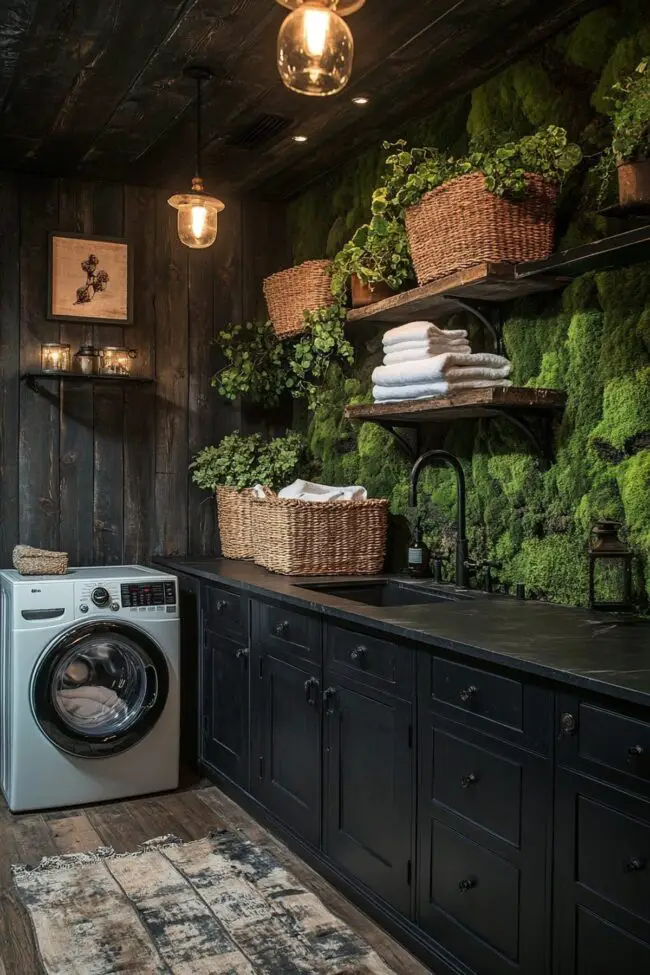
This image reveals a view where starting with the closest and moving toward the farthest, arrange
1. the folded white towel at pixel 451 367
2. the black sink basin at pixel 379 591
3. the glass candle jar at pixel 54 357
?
the folded white towel at pixel 451 367 < the black sink basin at pixel 379 591 < the glass candle jar at pixel 54 357

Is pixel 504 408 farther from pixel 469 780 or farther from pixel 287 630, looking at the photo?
pixel 469 780

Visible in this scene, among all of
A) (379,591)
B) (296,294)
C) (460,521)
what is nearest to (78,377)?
(296,294)

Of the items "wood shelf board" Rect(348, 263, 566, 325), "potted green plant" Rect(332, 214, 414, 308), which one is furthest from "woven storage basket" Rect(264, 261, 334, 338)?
"wood shelf board" Rect(348, 263, 566, 325)

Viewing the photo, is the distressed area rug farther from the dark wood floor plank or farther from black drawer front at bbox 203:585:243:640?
the dark wood floor plank

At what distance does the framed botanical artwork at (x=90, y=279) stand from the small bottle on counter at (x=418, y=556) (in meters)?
1.79

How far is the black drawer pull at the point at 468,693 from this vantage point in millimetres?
2223

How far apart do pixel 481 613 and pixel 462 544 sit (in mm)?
597

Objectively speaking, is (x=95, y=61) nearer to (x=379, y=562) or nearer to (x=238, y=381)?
(x=238, y=381)

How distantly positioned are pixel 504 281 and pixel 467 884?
1.64m

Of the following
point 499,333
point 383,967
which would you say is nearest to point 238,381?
point 499,333

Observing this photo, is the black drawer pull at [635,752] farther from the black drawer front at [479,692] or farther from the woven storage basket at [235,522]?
the woven storage basket at [235,522]

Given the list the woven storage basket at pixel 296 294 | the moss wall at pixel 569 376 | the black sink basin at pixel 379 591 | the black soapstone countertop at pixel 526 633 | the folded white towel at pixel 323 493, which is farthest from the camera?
the woven storage basket at pixel 296 294

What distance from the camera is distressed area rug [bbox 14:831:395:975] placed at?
2.45 m

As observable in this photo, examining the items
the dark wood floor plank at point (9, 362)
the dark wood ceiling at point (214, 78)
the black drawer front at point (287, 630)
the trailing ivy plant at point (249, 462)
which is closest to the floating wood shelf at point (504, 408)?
the black drawer front at point (287, 630)
